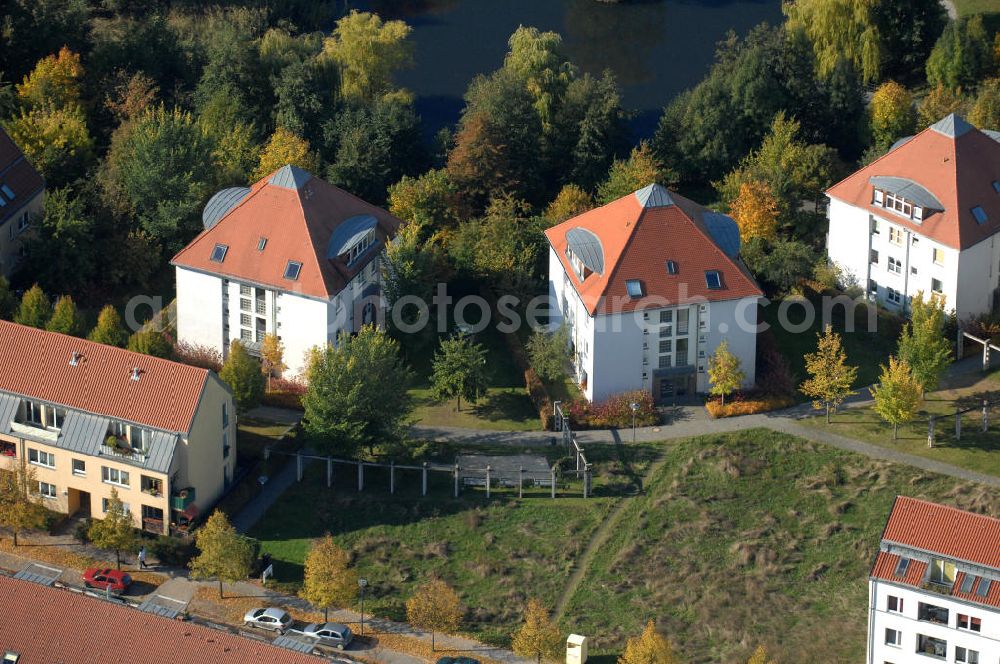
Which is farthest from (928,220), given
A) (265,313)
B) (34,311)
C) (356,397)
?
(34,311)

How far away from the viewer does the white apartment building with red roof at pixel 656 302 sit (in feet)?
410

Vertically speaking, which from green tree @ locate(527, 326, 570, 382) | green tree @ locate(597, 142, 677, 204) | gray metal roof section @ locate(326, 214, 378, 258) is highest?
green tree @ locate(597, 142, 677, 204)

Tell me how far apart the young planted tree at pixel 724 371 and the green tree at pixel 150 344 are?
107 feet

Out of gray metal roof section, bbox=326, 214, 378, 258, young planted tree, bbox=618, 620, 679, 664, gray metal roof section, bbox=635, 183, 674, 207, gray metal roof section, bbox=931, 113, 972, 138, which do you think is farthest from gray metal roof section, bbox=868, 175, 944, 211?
young planted tree, bbox=618, 620, 679, 664

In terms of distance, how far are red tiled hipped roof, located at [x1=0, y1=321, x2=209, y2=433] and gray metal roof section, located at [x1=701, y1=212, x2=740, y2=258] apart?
111ft

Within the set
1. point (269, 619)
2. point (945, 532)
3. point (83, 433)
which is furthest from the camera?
point (83, 433)

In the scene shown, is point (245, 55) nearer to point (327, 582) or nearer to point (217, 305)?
point (217, 305)

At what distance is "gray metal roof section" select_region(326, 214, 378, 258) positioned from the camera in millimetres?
127875

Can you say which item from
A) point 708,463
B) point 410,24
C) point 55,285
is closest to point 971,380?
point 708,463

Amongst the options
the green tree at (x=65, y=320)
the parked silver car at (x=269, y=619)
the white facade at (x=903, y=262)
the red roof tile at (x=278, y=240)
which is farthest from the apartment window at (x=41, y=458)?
the white facade at (x=903, y=262)

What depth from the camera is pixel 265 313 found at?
12825 centimetres

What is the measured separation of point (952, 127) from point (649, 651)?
4932cm

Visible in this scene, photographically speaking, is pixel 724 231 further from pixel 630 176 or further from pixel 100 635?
pixel 100 635

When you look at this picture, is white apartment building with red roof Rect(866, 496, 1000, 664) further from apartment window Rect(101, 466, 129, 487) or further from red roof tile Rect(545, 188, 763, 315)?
apartment window Rect(101, 466, 129, 487)
